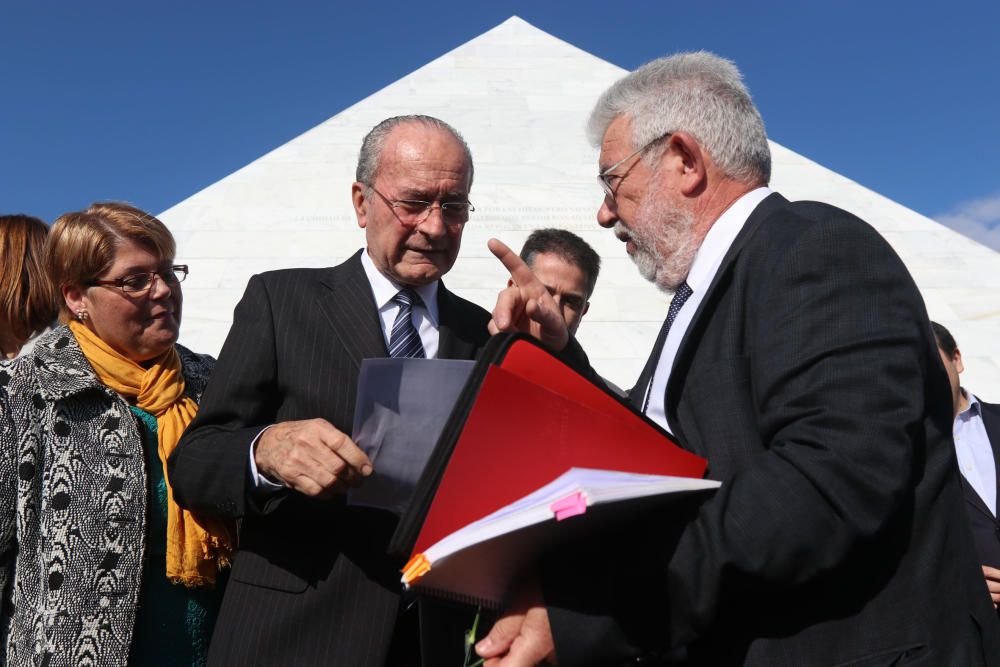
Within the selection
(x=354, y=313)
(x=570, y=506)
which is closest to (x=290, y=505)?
(x=354, y=313)

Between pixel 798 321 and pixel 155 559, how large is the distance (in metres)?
1.86

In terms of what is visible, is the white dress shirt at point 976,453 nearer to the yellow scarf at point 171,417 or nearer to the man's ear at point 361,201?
the man's ear at point 361,201

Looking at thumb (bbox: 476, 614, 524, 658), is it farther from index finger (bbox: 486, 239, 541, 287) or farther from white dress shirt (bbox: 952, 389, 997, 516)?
white dress shirt (bbox: 952, 389, 997, 516)

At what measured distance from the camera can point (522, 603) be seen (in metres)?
1.27

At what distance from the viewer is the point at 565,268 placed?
3.38 meters

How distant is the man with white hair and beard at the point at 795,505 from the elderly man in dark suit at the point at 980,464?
5.68ft

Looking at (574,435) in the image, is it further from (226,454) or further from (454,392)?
(226,454)

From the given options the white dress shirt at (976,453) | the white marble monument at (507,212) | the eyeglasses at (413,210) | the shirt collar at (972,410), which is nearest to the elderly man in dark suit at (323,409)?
the eyeglasses at (413,210)

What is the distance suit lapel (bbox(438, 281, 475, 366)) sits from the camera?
2.16 m

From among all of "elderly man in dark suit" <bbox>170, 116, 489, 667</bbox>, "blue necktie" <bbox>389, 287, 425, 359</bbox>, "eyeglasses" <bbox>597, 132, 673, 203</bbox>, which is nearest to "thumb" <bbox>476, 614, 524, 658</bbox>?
"elderly man in dark suit" <bbox>170, 116, 489, 667</bbox>

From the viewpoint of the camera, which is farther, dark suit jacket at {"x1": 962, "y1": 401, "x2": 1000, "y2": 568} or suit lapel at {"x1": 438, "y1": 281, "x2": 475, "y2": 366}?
dark suit jacket at {"x1": 962, "y1": 401, "x2": 1000, "y2": 568}

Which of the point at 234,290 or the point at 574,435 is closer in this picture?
the point at 574,435

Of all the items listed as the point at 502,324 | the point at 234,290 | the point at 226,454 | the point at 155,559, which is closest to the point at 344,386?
the point at 226,454

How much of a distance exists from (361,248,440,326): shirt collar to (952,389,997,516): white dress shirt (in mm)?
1981
